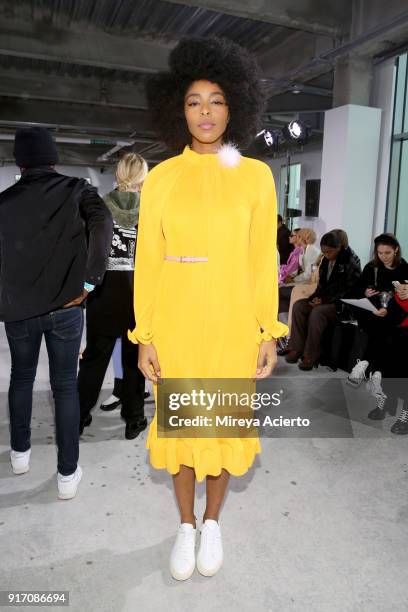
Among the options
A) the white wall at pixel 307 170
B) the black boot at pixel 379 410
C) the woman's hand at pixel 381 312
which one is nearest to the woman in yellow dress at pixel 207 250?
the black boot at pixel 379 410

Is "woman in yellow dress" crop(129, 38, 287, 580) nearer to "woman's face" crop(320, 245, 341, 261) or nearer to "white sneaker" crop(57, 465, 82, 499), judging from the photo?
"white sneaker" crop(57, 465, 82, 499)

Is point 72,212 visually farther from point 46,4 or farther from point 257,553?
point 46,4

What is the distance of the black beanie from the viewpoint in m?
1.91

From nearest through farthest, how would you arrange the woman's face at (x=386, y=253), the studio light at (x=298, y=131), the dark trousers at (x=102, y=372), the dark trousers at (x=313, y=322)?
the dark trousers at (x=102, y=372), the woman's face at (x=386, y=253), the dark trousers at (x=313, y=322), the studio light at (x=298, y=131)

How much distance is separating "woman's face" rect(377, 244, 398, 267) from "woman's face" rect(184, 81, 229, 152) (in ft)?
7.58

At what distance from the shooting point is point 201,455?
5.24 feet

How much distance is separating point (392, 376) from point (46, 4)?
17.4ft

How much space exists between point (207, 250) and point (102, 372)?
1.41 m

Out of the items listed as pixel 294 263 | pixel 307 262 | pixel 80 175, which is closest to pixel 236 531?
pixel 307 262

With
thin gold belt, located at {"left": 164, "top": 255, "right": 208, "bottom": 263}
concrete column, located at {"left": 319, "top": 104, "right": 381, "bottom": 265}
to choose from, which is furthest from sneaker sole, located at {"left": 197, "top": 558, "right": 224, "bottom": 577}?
concrete column, located at {"left": 319, "top": 104, "right": 381, "bottom": 265}

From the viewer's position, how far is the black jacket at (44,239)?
1.90 m

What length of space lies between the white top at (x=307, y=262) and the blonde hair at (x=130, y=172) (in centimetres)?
312

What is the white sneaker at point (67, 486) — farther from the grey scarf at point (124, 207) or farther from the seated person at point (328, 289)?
the seated person at point (328, 289)

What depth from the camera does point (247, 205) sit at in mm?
1486
